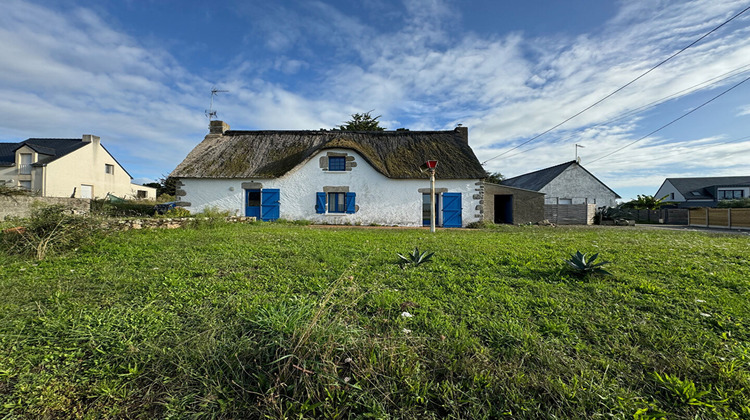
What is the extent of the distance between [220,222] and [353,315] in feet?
26.7

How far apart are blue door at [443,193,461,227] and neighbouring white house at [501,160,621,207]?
47.7ft

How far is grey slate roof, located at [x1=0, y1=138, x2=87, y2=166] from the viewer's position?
22.2m

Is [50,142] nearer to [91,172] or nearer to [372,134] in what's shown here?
[91,172]

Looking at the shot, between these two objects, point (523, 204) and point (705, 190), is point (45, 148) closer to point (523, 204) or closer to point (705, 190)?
point (523, 204)

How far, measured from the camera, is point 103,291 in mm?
3250

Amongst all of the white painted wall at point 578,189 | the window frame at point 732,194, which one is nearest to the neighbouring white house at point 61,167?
the white painted wall at point 578,189

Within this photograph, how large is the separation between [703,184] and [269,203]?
50.2 meters

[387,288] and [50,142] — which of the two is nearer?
[387,288]

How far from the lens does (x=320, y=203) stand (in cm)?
1418

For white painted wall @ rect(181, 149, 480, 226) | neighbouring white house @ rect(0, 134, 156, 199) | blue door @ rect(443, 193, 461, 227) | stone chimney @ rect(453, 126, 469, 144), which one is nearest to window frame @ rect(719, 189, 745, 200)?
stone chimney @ rect(453, 126, 469, 144)

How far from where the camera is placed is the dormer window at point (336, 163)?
14.4m

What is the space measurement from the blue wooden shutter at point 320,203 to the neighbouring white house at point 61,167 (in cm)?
2074

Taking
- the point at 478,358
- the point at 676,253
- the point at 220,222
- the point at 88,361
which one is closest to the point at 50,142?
the point at 220,222

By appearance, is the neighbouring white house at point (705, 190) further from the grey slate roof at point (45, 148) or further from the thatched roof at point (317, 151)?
the grey slate roof at point (45, 148)
